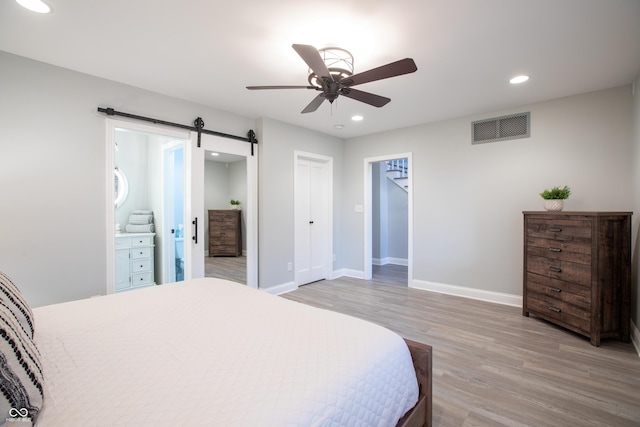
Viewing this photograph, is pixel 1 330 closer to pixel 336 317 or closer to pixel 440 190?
pixel 336 317

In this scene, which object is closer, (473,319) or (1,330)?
(1,330)

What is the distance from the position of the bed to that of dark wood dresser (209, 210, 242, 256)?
8.96ft

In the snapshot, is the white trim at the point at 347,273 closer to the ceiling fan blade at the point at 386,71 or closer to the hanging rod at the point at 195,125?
the hanging rod at the point at 195,125

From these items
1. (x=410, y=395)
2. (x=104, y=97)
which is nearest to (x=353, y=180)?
(x=104, y=97)

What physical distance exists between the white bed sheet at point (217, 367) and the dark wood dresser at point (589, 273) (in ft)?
7.62

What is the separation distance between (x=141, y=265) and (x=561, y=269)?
510 cm

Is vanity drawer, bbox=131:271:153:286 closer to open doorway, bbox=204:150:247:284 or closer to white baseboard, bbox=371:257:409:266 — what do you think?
A: open doorway, bbox=204:150:247:284

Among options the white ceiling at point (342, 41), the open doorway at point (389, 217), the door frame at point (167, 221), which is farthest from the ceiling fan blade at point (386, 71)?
the open doorway at point (389, 217)

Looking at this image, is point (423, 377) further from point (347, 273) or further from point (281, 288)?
point (347, 273)

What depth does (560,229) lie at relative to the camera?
2.83 meters

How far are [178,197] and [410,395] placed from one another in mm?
3549

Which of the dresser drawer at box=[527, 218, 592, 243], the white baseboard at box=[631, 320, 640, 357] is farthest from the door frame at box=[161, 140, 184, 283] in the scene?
the white baseboard at box=[631, 320, 640, 357]

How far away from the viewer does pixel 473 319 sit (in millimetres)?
3119

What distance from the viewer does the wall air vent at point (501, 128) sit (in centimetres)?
348
